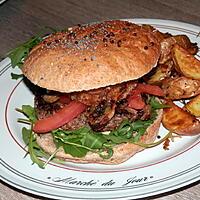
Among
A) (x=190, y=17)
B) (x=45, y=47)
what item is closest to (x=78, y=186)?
(x=45, y=47)

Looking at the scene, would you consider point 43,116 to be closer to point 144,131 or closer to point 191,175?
point 144,131

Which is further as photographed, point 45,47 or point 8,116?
point 8,116

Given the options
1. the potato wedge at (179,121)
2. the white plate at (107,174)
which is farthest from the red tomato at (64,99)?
the potato wedge at (179,121)

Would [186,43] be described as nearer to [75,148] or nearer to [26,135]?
[75,148]

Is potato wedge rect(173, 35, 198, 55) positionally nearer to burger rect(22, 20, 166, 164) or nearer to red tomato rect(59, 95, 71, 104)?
burger rect(22, 20, 166, 164)

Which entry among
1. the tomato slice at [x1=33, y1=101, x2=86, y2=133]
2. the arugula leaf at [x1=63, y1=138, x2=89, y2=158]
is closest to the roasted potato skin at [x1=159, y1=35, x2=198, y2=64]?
the tomato slice at [x1=33, y1=101, x2=86, y2=133]
